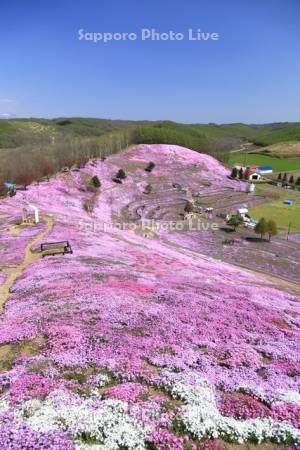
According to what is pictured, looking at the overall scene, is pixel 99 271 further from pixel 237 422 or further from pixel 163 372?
pixel 237 422

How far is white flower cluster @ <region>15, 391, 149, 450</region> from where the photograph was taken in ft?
42.2

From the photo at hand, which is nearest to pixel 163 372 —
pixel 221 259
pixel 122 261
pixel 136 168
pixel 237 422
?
pixel 237 422

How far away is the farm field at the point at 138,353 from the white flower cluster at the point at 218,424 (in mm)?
51

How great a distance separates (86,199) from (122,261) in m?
50.1

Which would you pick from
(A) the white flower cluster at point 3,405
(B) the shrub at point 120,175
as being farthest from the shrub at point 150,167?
(A) the white flower cluster at point 3,405

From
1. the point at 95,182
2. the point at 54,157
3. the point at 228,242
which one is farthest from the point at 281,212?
the point at 54,157

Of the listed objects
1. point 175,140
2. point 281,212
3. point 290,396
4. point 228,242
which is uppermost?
point 175,140

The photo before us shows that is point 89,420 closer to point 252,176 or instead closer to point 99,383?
point 99,383

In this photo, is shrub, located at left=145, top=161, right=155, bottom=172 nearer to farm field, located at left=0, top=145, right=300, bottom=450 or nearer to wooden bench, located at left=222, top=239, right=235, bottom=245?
Result: wooden bench, located at left=222, top=239, right=235, bottom=245

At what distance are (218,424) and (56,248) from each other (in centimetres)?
3228

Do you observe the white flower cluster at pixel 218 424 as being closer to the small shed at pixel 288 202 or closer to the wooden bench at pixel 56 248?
the wooden bench at pixel 56 248

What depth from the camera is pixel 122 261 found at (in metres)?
41.5

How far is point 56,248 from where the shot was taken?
42.3 metres

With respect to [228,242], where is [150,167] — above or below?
above
